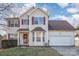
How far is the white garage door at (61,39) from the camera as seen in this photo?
106 inches

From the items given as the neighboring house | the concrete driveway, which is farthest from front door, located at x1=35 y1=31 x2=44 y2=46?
the concrete driveway

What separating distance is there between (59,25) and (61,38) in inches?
6.8

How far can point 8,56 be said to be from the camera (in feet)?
8.92

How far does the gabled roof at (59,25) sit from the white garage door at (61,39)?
0.23 feet

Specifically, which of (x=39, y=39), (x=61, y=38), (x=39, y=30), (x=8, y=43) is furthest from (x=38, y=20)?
(x=8, y=43)

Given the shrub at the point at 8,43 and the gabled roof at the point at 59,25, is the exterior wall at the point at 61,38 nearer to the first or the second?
the gabled roof at the point at 59,25

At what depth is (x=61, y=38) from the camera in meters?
2.72

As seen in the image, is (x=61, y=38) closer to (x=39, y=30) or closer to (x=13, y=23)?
(x=39, y=30)

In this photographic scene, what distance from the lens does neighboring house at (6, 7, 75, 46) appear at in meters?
2.70

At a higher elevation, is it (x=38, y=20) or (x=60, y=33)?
(x=38, y=20)

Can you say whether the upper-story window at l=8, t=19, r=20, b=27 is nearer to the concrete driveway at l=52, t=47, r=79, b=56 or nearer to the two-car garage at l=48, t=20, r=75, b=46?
the two-car garage at l=48, t=20, r=75, b=46

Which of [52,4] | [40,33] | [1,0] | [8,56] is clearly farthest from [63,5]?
[8,56]

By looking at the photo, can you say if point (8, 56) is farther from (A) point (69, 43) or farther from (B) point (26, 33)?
(A) point (69, 43)

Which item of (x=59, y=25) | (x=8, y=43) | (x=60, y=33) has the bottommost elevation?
(x=8, y=43)
